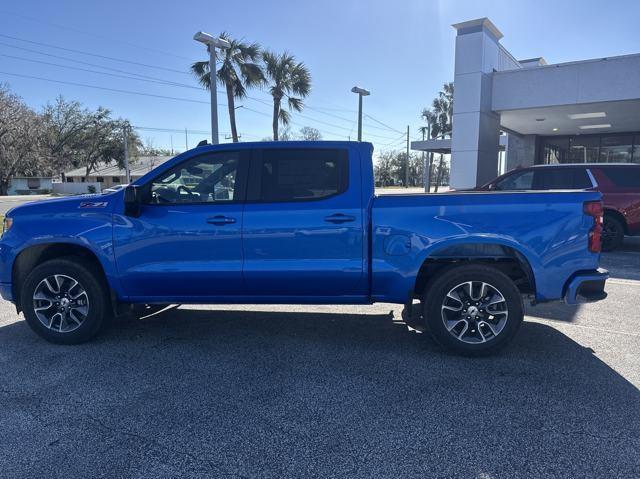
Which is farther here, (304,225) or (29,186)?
(29,186)

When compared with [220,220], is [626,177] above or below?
above

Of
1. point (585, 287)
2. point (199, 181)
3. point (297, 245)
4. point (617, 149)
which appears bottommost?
point (585, 287)

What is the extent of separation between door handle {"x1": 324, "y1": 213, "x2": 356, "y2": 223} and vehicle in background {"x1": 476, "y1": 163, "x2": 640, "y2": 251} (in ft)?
19.8

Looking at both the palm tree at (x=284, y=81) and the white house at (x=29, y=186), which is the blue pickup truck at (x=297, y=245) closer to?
the palm tree at (x=284, y=81)

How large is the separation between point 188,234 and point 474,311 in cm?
272

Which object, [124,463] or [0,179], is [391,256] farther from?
[0,179]

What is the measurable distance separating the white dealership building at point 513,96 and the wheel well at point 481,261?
35.3 feet

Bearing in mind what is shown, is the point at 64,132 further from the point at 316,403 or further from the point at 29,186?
the point at 316,403

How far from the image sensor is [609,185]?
957cm

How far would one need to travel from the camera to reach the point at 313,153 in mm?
4434

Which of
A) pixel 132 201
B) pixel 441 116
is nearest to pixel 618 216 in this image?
pixel 132 201

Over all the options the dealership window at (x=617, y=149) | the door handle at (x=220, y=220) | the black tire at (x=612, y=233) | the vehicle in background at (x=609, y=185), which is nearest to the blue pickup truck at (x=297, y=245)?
the door handle at (x=220, y=220)

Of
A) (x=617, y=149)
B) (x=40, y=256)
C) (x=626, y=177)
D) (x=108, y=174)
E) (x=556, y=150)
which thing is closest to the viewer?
(x=40, y=256)

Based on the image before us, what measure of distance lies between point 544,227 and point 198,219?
311 cm
